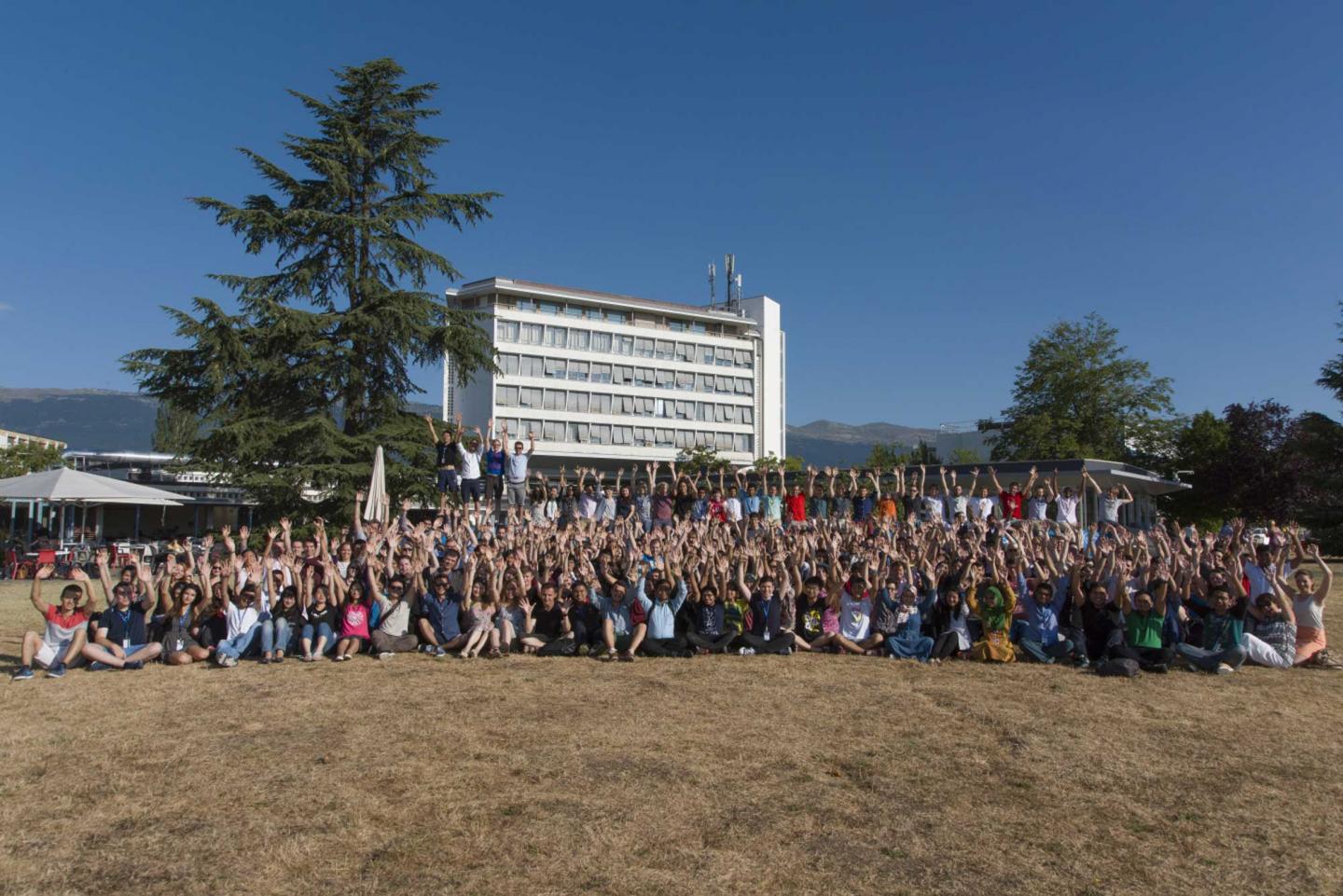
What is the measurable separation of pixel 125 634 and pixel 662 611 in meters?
6.04

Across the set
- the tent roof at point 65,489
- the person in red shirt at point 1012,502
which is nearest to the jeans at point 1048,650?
the person in red shirt at point 1012,502

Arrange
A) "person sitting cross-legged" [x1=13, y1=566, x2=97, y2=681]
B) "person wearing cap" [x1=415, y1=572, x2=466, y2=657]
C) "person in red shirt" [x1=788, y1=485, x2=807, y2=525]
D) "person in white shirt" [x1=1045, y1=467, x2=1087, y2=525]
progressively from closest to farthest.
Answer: "person sitting cross-legged" [x1=13, y1=566, x2=97, y2=681] → "person wearing cap" [x1=415, y1=572, x2=466, y2=657] → "person in white shirt" [x1=1045, y1=467, x2=1087, y2=525] → "person in red shirt" [x1=788, y1=485, x2=807, y2=525]

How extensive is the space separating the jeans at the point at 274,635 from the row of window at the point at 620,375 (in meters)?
67.6

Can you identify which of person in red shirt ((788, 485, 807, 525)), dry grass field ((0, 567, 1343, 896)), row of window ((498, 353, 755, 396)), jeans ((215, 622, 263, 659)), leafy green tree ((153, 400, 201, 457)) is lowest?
dry grass field ((0, 567, 1343, 896))

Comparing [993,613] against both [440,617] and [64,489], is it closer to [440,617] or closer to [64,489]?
[440,617]

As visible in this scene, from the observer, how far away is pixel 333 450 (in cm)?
2325

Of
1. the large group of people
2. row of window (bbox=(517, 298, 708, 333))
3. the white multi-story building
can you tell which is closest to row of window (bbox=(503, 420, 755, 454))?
the white multi-story building

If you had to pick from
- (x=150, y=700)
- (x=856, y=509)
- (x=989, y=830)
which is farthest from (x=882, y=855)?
(x=856, y=509)

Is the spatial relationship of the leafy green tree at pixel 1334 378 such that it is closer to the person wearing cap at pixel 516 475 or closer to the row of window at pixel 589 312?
the person wearing cap at pixel 516 475

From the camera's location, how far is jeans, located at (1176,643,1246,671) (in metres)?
10.1

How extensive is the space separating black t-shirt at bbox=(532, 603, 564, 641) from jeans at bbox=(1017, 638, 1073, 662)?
5527 millimetres

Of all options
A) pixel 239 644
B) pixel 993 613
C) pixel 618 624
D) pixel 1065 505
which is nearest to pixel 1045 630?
pixel 993 613

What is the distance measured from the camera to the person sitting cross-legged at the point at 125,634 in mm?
10180

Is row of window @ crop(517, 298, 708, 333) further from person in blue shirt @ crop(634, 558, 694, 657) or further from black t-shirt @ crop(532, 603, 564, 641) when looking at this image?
person in blue shirt @ crop(634, 558, 694, 657)
